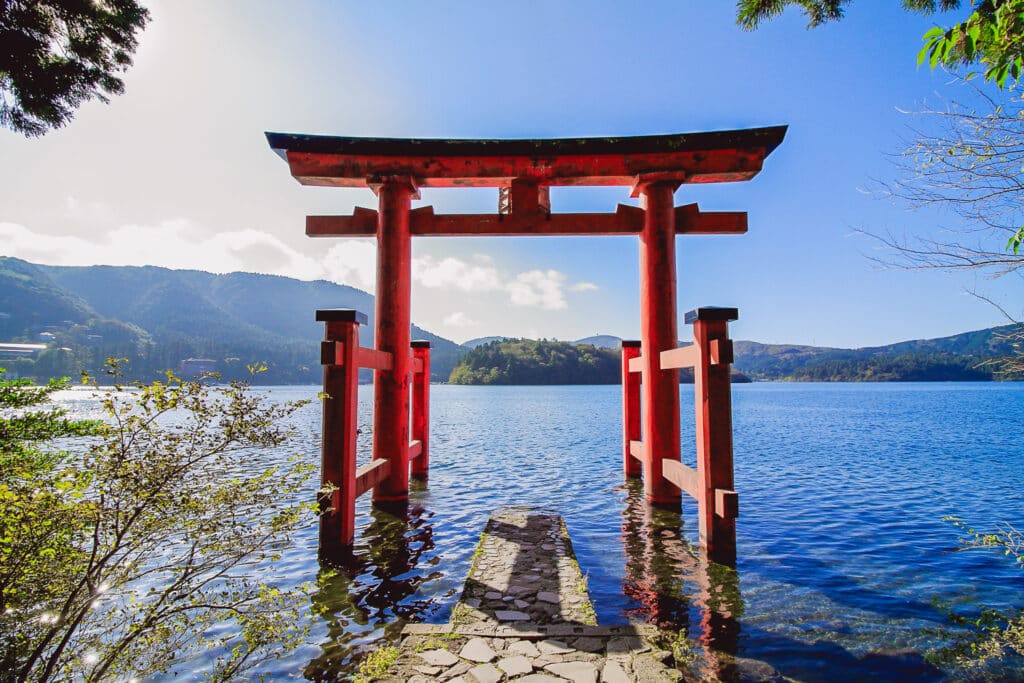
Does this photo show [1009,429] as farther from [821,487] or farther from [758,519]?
[758,519]

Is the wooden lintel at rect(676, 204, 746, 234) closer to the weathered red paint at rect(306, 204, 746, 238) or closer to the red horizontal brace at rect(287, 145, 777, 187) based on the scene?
the weathered red paint at rect(306, 204, 746, 238)

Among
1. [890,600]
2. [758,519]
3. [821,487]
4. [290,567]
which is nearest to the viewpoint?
[890,600]

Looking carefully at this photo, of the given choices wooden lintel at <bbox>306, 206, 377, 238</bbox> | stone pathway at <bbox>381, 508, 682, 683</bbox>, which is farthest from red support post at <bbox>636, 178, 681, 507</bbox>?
wooden lintel at <bbox>306, 206, 377, 238</bbox>

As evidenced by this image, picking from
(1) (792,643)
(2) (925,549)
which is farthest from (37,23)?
(2) (925,549)

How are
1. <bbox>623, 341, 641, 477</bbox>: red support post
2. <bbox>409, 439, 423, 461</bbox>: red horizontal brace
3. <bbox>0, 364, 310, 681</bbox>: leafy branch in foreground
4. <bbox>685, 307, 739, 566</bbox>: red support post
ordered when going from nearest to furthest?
1. <bbox>0, 364, 310, 681</bbox>: leafy branch in foreground
2. <bbox>685, 307, 739, 566</bbox>: red support post
3. <bbox>409, 439, 423, 461</bbox>: red horizontal brace
4. <bbox>623, 341, 641, 477</bbox>: red support post

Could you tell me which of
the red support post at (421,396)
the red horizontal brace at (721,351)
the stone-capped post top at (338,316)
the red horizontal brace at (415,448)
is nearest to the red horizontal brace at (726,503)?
the red horizontal brace at (721,351)

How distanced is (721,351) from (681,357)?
1.09m

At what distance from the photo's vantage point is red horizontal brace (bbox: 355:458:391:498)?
620 cm

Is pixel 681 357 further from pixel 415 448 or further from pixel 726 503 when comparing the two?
pixel 415 448

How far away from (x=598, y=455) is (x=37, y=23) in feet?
50.5

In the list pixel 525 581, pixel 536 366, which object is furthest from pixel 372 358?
pixel 536 366

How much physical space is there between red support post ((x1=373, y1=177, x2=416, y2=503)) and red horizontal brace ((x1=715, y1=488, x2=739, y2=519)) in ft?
15.0

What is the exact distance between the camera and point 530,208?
7.52 metres

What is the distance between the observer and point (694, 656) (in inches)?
154
